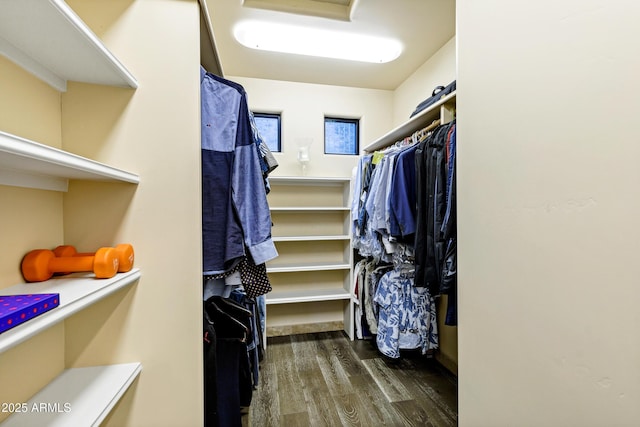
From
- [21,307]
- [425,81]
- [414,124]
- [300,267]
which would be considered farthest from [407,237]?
[21,307]

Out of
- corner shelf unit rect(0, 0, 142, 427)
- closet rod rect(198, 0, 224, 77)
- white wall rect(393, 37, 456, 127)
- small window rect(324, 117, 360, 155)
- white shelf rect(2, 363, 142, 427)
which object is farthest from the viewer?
small window rect(324, 117, 360, 155)

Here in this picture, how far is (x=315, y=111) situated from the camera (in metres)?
2.91

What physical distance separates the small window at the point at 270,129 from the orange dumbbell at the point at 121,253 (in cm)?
213

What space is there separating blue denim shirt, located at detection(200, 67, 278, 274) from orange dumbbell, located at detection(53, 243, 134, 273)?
0.88 ft

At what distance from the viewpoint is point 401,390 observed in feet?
6.05

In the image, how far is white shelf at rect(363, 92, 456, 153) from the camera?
1.64 m

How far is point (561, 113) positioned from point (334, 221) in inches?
97.3

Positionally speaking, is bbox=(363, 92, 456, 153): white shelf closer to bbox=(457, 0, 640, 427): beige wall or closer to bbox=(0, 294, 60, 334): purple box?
bbox=(457, 0, 640, 427): beige wall

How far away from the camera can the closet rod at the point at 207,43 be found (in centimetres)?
110

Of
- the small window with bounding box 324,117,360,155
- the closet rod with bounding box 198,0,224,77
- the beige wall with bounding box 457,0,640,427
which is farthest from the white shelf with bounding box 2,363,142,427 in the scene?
the small window with bounding box 324,117,360,155

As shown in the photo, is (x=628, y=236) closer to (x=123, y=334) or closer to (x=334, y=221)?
(x=123, y=334)

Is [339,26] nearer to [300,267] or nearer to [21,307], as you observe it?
[300,267]

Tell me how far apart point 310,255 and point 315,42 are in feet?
6.60

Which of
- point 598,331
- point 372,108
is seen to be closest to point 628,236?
point 598,331
